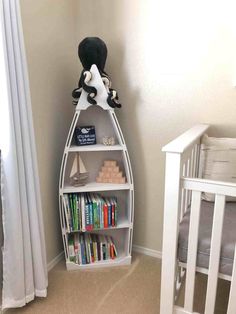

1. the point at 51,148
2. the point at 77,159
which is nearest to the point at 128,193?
the point at 77,159

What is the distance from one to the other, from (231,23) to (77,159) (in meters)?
1.32

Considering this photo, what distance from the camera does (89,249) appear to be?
6.86ft

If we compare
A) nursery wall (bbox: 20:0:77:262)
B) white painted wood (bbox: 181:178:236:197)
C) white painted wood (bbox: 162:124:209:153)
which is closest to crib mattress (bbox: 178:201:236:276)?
white painted wood (bbox: 181:178:236:197)

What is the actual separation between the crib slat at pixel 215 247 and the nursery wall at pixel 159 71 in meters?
0.77

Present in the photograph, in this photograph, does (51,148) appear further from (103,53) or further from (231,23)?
(231,23)

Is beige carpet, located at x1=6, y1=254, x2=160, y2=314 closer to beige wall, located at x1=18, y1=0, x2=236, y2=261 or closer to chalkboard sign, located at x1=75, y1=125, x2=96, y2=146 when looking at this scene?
beige wall, located at x1=18, y1=0, x2=236, y2=261

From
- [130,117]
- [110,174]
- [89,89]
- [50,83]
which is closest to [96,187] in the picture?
[110,174]

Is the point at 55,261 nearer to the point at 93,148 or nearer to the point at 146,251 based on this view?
the point at 146,251

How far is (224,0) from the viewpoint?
1.71 m

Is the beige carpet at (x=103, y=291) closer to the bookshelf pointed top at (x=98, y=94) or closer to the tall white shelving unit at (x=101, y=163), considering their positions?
the tall white shelving unit at (x=101, y=163)

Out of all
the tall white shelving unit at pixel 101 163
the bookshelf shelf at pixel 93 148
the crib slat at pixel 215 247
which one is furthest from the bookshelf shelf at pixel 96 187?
the crib slat at pixel 215 247

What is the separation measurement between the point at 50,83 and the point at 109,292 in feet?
4.73

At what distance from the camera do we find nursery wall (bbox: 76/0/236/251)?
1804 mm

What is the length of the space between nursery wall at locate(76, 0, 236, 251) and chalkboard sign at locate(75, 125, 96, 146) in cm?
26
